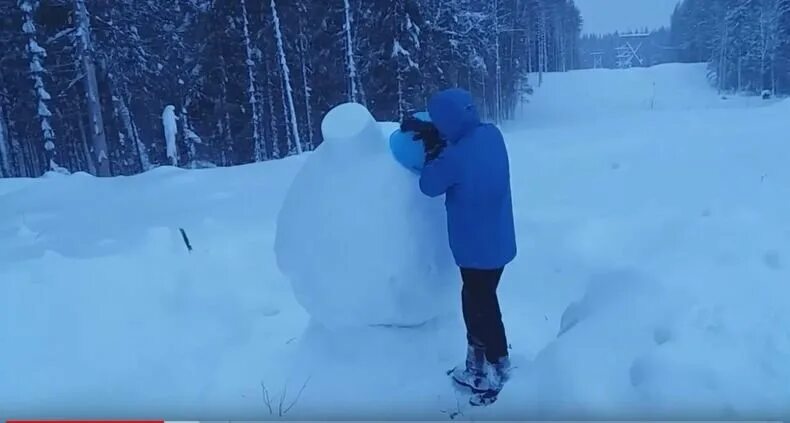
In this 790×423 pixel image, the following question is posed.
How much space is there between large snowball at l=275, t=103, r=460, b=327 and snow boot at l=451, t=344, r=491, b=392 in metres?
0.45

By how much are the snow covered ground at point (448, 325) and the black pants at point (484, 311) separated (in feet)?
0.83

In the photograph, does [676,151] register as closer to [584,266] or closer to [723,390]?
[584,266]

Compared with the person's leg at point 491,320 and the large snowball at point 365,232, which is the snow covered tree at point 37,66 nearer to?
the large snowball at point 365,232

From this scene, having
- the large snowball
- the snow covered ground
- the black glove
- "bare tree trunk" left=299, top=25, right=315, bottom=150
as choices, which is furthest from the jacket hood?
"bare tree trunk" left=299, top=25, right=315, bottom=150

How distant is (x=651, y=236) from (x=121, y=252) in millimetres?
5485

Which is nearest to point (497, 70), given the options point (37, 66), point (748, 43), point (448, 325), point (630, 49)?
point (748, 43)

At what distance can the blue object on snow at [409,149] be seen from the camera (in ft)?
10.9

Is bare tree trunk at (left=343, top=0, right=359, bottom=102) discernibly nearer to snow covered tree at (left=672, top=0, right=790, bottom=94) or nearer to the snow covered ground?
the snow covered ground

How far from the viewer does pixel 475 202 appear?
3010mm

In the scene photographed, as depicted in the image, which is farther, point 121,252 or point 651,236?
point 121,252

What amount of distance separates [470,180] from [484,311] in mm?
773

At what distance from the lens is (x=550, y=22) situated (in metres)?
57.5

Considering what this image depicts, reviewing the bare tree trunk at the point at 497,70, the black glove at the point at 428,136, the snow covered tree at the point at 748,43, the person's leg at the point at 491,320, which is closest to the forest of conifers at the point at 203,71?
the bare tree trunk at the point at 497,70

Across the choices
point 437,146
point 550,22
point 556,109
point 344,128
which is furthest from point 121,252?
point 550,22
